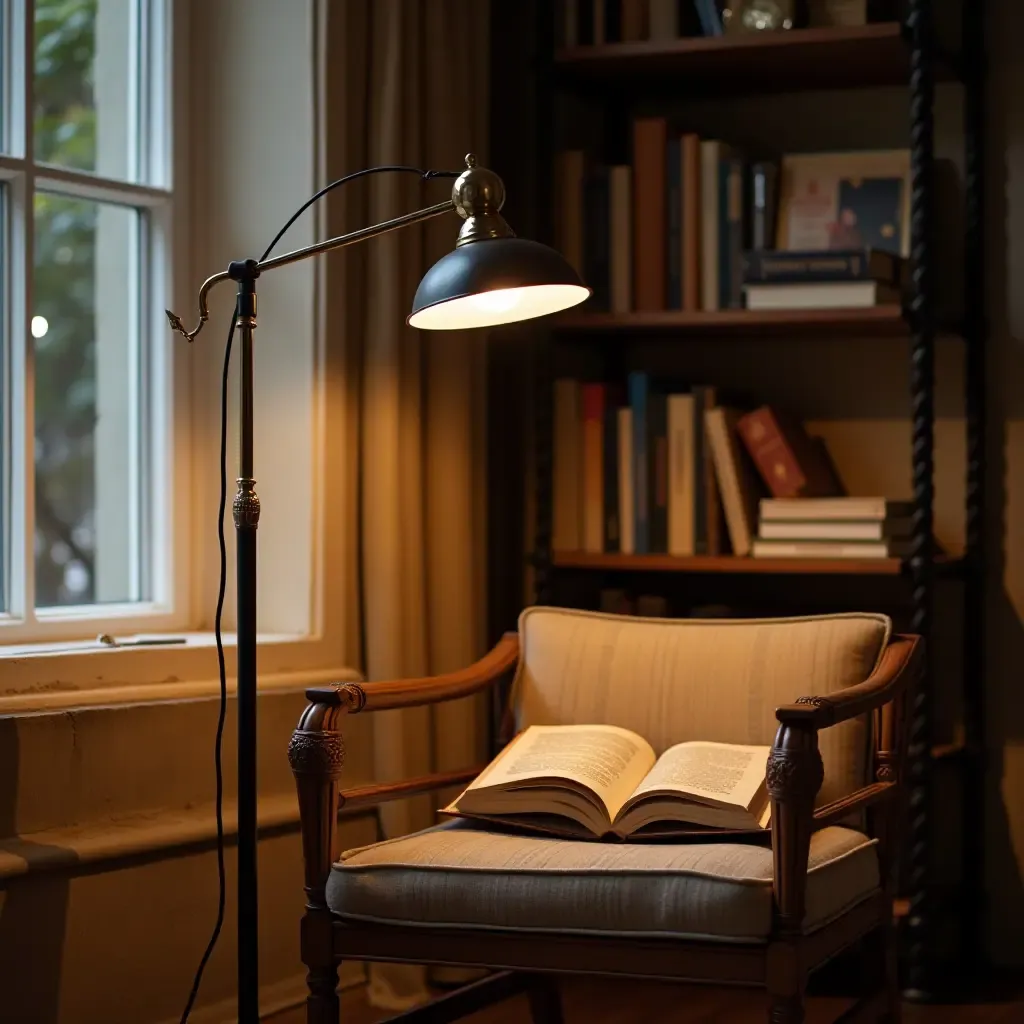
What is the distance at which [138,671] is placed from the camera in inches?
96.5

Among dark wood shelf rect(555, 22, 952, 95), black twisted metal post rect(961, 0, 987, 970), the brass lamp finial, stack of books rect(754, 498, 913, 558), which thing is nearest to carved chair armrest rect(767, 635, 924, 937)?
the brass lamp finial

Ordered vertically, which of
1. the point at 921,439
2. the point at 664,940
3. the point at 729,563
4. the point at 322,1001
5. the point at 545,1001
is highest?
the point at 921,439

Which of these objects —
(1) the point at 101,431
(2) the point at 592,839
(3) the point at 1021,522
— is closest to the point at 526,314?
(2) the point at 592,839

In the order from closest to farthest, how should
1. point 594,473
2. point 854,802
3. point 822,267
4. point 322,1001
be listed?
point 322,1001 < point 854,802 < point 822,267 < point 594,473

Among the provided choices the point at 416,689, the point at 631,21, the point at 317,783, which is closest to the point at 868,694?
the point at 416,689

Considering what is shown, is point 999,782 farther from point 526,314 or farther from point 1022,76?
point 526,314

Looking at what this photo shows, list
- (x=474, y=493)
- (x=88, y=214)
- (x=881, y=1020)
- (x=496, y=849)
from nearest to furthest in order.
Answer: (x=496, y=849)
(x=881, y=1020)
(x=88, y=214)
(x=474, y=493)

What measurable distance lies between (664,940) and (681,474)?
1.28m

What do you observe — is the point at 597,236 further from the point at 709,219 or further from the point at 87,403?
the point at 87,403

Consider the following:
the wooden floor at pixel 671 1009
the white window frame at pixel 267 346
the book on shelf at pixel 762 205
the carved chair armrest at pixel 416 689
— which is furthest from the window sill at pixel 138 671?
the book on shelf at pixel 762 205

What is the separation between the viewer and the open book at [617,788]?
1951mm

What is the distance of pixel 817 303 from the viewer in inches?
109

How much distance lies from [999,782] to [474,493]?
114 centimetres

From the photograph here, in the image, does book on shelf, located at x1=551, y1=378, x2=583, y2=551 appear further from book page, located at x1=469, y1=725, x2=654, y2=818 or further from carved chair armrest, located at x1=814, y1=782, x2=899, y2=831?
carved chair armrest, located at x1=814, y1=782, x2=899, y2=831
